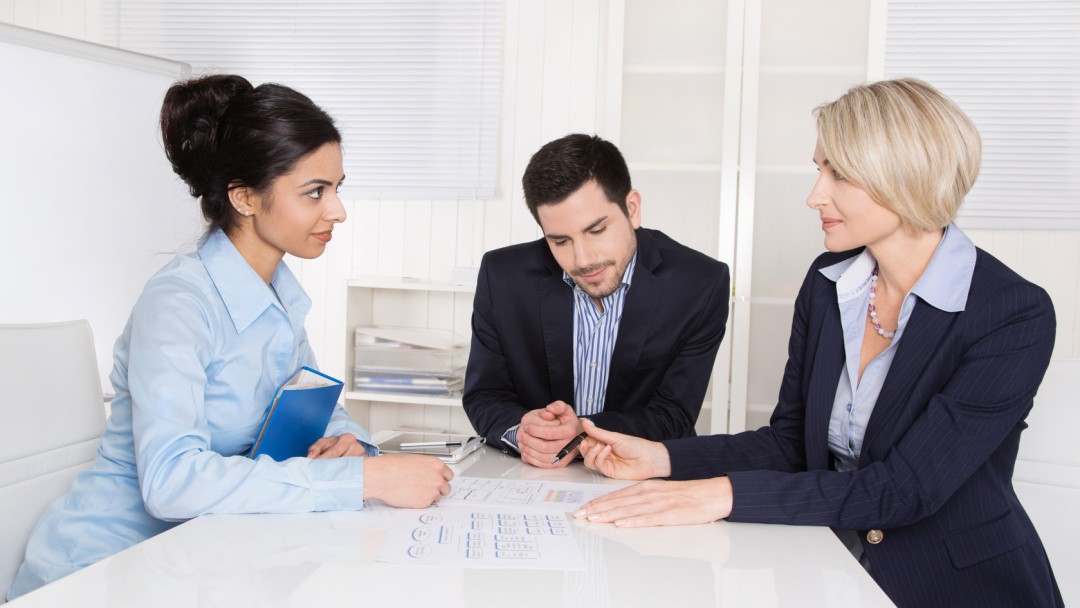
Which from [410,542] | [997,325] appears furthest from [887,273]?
[410,542]

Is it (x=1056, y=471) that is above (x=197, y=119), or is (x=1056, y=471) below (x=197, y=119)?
below

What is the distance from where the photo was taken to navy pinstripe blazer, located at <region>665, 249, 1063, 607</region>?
1404 millimetres

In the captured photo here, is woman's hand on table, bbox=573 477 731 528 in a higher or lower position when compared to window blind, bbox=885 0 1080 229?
lower

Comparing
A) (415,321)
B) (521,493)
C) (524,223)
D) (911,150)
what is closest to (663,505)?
(521,493)

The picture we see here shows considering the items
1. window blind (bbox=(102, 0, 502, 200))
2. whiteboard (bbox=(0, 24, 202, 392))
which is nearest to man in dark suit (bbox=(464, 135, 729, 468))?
whiteboard (bbox=(0, 24, 202, 392))

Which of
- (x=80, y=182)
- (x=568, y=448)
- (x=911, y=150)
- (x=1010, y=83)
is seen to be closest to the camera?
(x=911, y=150)

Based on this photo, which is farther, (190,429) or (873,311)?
(873,311)

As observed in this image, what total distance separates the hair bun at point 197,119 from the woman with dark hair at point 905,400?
→ 2.90 feet

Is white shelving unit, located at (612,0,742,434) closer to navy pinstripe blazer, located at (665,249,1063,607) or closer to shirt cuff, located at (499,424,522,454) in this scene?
shirt cuff, located at (499,424,522,454)

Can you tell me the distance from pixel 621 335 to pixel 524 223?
1.75 m

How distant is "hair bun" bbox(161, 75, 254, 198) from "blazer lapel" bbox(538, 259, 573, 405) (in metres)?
0.90

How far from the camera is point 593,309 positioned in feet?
7.66

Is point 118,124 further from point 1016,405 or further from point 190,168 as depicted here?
point 1016,405

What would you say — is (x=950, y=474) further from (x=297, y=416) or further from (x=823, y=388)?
(x=297, y=416)
